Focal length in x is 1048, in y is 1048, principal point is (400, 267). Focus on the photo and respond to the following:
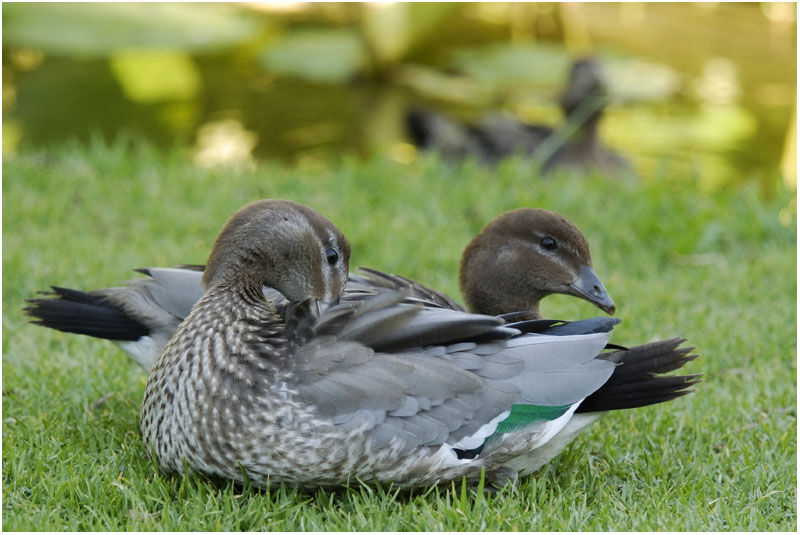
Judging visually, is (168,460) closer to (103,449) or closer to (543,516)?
(103,449)

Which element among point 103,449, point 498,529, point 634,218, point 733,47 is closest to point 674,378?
point 498,529

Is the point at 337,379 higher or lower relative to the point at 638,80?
higher

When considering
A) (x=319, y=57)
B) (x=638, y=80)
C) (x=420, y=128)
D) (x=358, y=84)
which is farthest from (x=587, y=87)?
(x=319, y=57)

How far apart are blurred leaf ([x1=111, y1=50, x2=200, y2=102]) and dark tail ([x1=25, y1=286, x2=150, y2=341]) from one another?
7.37m

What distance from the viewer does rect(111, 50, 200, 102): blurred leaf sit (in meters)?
11.1

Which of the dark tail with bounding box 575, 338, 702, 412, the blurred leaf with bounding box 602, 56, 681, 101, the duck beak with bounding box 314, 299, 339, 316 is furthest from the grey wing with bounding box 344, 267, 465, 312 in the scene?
the blurred leaf with bounding box 602, 56, 681, 101

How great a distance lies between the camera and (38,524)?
9.87 feet

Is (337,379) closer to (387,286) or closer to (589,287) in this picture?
(387,286)

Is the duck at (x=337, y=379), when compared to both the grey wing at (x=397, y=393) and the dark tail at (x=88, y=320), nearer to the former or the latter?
the grey wing at (x=397, y=393)

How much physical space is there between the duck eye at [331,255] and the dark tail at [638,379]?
3.07ft

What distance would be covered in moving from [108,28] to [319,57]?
230 cm

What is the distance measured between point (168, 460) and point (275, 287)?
65 centimetres

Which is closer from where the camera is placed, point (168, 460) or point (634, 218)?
point (168, 460)

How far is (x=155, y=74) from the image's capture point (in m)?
11.7
